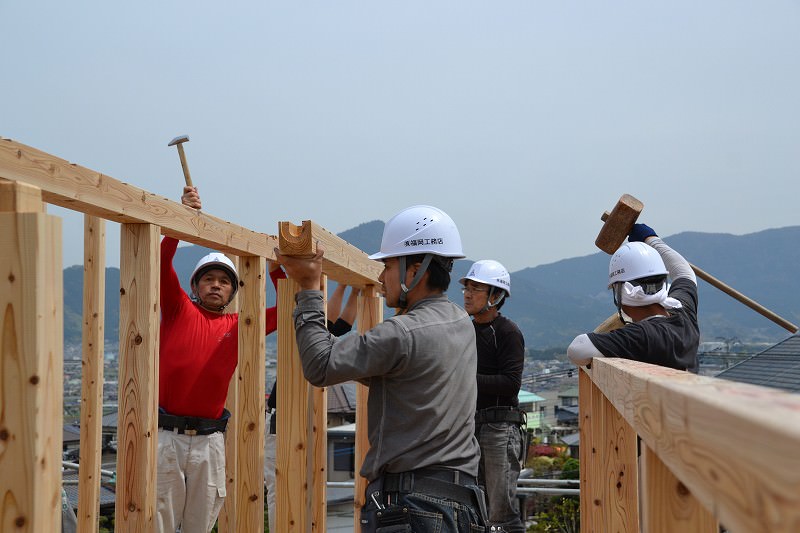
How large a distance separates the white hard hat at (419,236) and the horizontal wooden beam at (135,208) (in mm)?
328

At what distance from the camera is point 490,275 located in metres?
6.98

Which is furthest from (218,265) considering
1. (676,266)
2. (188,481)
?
(676,266)

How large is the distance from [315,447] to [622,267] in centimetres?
196

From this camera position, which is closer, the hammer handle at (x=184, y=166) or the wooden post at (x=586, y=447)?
the hammer handle at (x=184, y=166)

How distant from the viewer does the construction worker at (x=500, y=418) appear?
623cm

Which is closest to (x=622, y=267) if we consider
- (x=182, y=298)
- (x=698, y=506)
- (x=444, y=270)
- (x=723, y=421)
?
(x=444, y=270)

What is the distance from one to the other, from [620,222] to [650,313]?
1.57 metres

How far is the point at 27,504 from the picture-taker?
1.88 metres

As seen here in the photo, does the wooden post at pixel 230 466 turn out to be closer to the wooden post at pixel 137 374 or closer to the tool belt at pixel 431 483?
the wooden post at pixel 137 374

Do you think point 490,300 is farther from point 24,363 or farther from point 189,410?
point 24,363

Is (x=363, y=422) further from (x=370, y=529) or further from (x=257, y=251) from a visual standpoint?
(x=370, y=529)

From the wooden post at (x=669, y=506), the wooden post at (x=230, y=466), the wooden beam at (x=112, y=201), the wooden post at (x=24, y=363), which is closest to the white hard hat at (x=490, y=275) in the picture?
the wooden post at (x=230, y=466)

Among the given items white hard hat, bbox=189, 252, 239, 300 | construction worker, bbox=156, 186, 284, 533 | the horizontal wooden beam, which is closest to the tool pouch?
the horizontal wooden beam

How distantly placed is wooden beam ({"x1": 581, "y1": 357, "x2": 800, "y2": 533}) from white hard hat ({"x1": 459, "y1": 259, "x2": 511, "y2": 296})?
18.1ft
